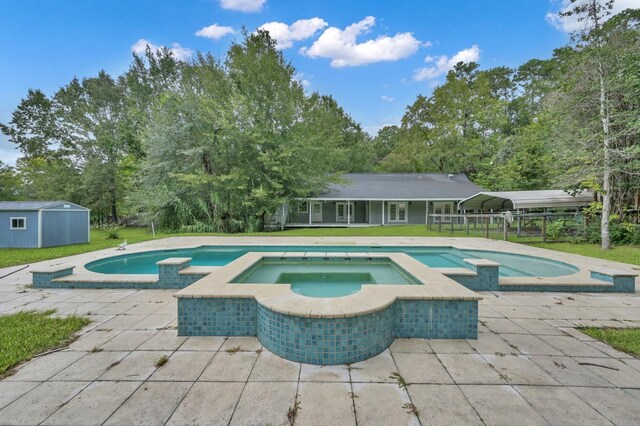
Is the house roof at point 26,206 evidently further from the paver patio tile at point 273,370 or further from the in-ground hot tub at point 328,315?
the paver patio tile at point 273,370

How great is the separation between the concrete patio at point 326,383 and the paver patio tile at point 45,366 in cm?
1

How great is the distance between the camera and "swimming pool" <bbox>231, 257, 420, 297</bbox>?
508 cm

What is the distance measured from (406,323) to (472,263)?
2739mm

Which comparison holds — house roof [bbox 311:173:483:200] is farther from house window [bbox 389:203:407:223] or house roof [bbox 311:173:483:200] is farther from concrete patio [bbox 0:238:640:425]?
concrete patio [bbox 0:238:640:425]

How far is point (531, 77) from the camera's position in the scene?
2895 cm

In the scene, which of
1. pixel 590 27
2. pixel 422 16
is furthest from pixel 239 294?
pixel 422 16

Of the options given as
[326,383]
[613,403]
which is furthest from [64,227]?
[613,403]

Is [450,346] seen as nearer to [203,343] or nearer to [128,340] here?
[203,343]

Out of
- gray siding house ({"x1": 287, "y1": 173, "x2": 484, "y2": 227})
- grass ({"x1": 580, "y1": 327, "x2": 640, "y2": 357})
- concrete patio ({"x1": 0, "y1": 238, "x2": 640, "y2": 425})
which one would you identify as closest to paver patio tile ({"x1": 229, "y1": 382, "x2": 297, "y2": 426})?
concrete patio ({"x1": 0, "y1": 238, "x2": 640, "y2": 425})

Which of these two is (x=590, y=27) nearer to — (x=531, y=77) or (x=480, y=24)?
(x=480, y=24)

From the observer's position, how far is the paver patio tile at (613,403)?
1.93 meters

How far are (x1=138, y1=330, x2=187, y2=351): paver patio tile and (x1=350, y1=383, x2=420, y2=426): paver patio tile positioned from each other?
6.42 ft

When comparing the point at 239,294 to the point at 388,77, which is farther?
the point at 388,77

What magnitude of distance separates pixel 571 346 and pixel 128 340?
4745 millimetres
